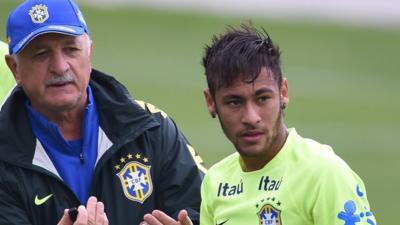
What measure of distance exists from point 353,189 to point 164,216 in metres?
0.95

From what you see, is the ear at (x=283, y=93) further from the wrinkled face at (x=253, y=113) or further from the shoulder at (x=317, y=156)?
the shoulder at (x=317, y=156)

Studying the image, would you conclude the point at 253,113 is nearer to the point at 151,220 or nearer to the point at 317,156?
the point at 317,156

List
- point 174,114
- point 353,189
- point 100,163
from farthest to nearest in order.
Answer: point 174,114, point 100,163, point 353,189

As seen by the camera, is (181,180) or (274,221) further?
(181,180)

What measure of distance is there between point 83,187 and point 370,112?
10.8 metres

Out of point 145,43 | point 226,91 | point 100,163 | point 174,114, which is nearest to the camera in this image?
→ point 226,91

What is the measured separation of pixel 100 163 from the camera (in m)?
6.72

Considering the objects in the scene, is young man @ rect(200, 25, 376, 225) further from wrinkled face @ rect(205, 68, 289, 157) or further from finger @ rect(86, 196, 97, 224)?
finger @ rect(86, 196, 97, 224)

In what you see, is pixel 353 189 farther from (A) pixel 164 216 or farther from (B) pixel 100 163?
(B) pixel 100 163

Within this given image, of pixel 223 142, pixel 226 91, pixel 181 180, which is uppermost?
pixel 226 91

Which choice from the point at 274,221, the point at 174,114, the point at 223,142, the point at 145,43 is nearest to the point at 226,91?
the point at 274,221

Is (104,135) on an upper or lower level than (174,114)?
upper

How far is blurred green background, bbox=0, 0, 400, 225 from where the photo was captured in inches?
597

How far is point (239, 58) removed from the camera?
6137mm
